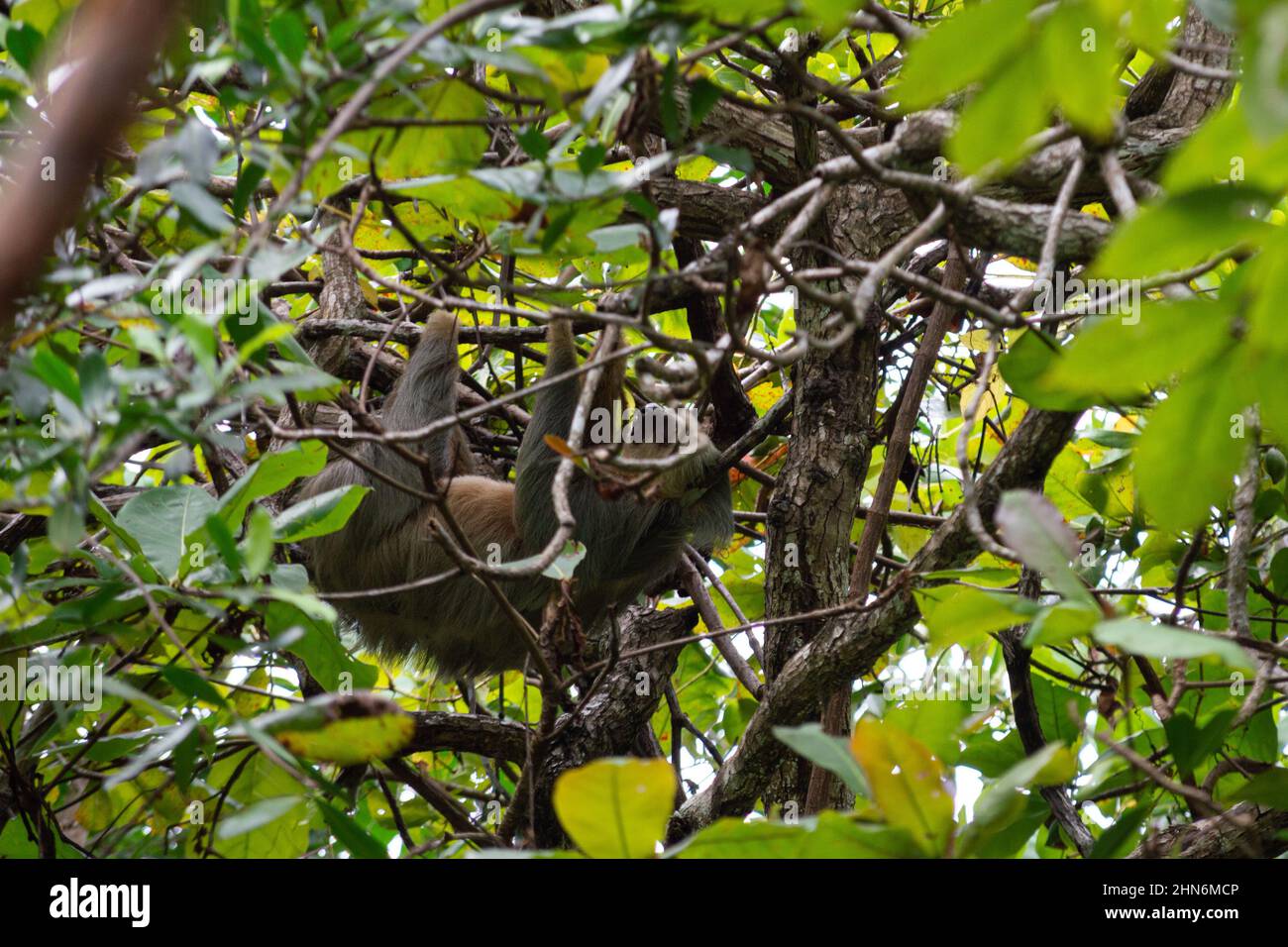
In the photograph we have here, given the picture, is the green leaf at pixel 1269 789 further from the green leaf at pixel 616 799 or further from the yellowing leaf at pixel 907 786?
the green leaf at pixel 616 799

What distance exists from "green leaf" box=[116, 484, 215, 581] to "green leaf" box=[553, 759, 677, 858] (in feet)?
5.13

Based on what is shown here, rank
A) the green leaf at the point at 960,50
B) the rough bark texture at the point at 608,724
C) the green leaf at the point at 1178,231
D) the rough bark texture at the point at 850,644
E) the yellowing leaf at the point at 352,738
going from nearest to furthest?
the green leaf at the point at 1178,231
the green leaf at the point at 960,50
the yellowing leaf at the point at 352,738
the rough bark texture at the point at 850,644
the rough bark texture at the point at 608,724

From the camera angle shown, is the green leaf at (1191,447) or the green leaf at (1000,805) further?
the green leaf at (1000,805)

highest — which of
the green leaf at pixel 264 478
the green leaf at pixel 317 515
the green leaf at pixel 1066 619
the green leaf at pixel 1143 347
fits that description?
the green leaf at pixel 264 478

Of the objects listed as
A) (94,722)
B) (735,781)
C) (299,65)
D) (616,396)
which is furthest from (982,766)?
(94,722)

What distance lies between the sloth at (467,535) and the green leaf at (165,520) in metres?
2.24

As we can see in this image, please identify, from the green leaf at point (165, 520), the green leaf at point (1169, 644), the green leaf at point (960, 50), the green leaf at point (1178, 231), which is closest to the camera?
the green leaf at point (1178, 231)

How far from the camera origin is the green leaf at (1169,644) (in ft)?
5.42

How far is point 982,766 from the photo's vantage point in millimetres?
3996

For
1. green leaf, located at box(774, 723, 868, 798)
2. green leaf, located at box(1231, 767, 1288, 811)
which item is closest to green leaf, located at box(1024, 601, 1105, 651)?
green leaf, located at box(774, 723, 868, 798)

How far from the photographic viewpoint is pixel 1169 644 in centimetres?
169

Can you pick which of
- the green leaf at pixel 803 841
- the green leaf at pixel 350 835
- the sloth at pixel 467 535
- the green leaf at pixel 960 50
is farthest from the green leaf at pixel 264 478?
the sloth at pixel 467 535

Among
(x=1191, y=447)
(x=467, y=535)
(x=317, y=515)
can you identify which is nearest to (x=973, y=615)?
(x=1191, y=447)

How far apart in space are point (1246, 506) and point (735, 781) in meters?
2.20
